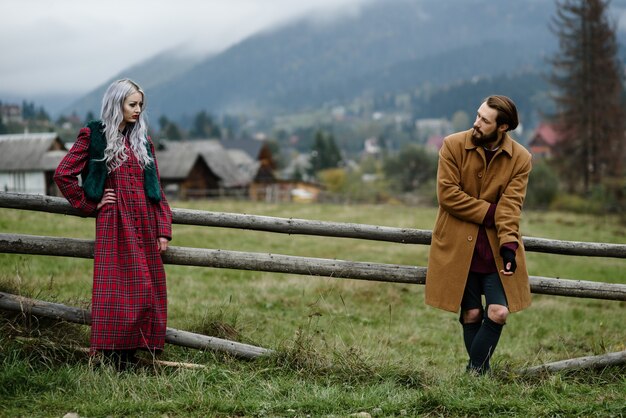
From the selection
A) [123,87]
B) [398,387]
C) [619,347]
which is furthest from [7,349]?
[619,347]

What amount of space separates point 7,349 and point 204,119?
6036 inches

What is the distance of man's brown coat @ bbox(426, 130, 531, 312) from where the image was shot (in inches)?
172

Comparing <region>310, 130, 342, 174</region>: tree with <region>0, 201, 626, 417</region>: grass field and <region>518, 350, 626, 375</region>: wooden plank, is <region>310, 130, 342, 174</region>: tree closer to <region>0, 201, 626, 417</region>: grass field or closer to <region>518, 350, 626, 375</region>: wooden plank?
<region>0, 201, 626, 417</region>: grass field

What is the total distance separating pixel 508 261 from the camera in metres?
4.28

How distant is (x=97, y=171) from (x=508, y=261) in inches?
116

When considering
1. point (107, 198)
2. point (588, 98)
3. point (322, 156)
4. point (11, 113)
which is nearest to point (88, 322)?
point (107, 198)

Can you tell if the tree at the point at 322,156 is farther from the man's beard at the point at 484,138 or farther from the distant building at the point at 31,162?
the man's beard at the point at 484,138

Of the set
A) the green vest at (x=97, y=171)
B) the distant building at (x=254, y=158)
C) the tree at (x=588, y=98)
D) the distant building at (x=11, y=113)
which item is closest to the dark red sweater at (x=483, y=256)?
the green vest at (x=97, y=171)

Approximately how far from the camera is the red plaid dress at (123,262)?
433cm

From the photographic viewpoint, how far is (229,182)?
54.0m

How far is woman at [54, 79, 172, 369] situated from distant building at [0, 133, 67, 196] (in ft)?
128

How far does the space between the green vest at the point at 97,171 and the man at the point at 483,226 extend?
211 centimetres

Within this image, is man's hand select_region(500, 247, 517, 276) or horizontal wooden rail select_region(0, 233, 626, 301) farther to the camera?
horizontal wooden rail select_region(0, 233, 626, 301)

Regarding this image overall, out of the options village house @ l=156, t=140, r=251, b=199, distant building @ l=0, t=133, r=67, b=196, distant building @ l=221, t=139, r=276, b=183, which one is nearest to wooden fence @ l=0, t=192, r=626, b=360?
distant building @ l=0, t=133, r=67, b=196
